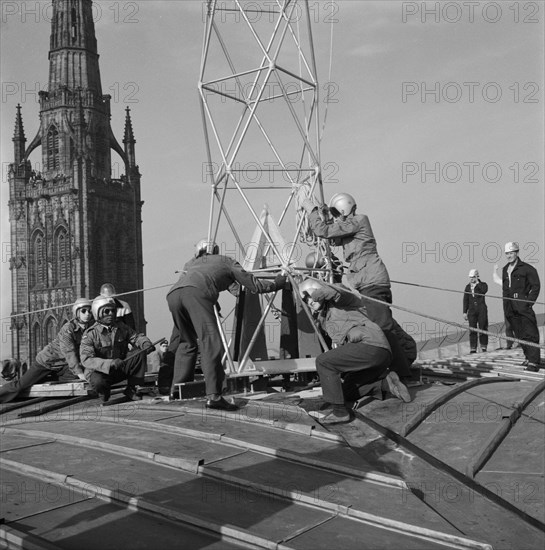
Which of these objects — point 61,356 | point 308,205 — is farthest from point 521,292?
point 61,356

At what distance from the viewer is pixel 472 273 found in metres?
18.2

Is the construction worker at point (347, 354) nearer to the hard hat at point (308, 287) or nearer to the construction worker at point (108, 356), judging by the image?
the hard hat at point (308, 287)

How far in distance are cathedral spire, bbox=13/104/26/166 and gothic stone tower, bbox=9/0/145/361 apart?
0.39ft

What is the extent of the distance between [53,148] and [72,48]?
12.3 meters

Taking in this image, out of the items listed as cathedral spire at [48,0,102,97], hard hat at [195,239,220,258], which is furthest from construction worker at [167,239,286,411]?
cathedral spire at [48,0,102,97]

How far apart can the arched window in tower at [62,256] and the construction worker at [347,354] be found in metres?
90.4

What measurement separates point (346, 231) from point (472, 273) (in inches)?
409

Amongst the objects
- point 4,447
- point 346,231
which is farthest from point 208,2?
point 4,447

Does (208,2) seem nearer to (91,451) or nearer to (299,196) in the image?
(299,196)

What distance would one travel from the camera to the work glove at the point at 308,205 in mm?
9209

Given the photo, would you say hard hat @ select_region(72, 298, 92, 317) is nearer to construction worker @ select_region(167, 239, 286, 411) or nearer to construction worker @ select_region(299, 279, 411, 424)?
construction worker @ select_region(167, 239, 286, 411)

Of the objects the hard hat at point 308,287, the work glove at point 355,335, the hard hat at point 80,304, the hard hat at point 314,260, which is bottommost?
the work glove at point 355,335

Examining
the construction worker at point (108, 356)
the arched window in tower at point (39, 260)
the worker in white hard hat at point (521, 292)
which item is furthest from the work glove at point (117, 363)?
the arched window in tower at point (39, 260)

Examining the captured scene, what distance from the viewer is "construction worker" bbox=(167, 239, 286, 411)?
781 cm
